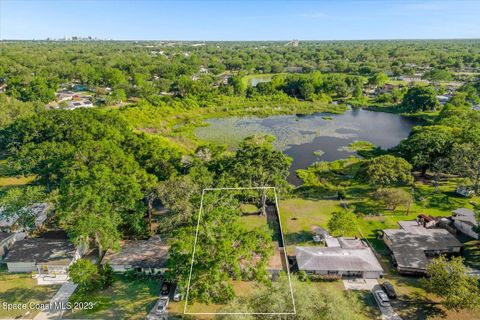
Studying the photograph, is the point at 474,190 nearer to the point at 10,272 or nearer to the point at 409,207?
the point at 409,207

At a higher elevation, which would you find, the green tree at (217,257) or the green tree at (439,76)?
the green tree at (439,76)

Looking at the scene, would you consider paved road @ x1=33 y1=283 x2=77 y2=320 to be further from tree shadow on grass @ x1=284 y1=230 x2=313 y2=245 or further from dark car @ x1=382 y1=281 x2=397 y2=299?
dark car @ x1=382 y1=281 x2=397 y2=299

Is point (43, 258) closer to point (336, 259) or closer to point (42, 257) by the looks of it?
point (42, 257)

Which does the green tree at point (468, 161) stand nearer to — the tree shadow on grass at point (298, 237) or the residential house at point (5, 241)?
the tree shadow on grass at point (298, 237)

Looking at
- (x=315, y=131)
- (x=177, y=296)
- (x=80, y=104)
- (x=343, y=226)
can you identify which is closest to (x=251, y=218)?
(x=343, y=226)

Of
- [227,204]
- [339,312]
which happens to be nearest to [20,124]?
[227,204]

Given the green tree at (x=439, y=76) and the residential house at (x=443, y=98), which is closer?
the residential house at (x=443, y=98)

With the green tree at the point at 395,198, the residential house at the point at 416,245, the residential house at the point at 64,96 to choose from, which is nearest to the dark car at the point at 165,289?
the residential house at the point at 416,245
